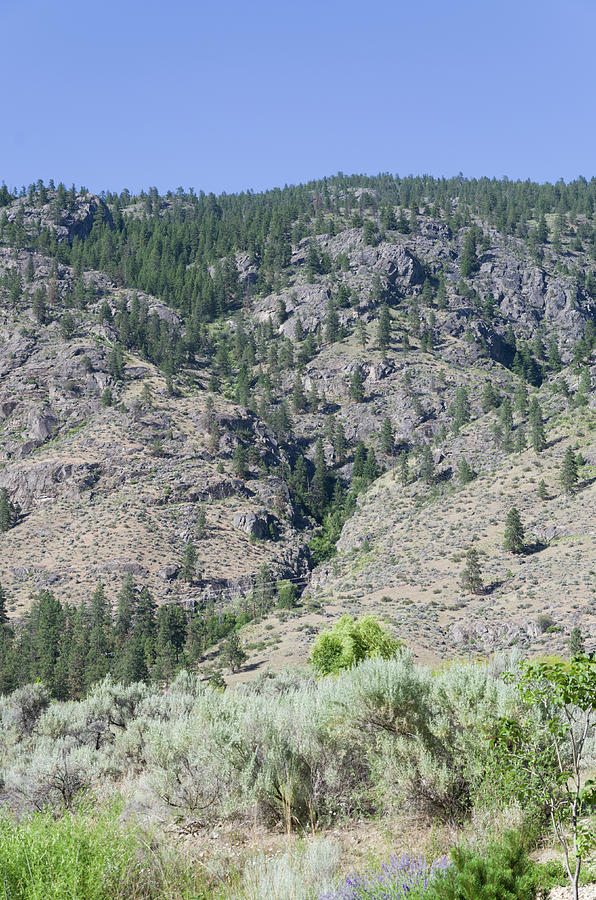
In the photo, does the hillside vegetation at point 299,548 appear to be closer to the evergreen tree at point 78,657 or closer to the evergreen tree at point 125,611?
the evergreen tree at point 78,657

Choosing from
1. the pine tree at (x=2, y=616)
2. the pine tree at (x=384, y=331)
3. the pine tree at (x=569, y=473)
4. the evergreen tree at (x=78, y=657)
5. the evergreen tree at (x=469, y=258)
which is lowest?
the evergreen tree at (x=78, y=657)

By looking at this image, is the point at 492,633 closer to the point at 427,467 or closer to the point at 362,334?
the point at 427,467

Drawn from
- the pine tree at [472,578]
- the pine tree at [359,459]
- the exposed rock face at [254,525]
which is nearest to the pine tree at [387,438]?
the pine tree at [359,459]

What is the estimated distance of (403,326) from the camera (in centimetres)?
14562

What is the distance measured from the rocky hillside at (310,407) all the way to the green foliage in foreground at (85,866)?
51.7 m

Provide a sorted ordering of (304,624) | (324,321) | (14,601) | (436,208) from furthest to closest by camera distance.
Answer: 1. (436,208)
2. (324,321)
3. (14,601)
4. (304,624)

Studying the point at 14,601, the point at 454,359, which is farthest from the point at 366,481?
the point at 14,601

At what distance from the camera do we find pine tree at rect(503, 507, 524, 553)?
242ft

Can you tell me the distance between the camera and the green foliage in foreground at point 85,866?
5.71 meters

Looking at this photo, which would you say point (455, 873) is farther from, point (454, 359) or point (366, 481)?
point (454, 359)

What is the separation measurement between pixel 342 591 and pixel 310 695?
2791 inches

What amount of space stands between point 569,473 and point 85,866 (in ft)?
271

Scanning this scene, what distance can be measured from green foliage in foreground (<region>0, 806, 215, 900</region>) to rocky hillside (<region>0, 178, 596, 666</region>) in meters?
51.7

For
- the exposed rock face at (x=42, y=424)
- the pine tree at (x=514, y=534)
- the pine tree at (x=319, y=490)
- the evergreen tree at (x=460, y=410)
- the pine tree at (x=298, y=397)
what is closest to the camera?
the pine tree at (x=514, y=534)
